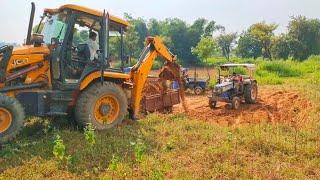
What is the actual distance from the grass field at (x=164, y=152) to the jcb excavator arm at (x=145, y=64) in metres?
0.65

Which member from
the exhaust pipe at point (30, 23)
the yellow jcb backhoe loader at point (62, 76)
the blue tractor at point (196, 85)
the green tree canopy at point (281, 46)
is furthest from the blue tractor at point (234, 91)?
the green tree canopy at point (281, 46)

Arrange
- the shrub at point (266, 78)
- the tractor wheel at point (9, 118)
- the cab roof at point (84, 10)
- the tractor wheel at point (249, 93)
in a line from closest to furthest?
the tractor wheel at point (9, 118), the cab roof at point (84, 10), the tractor wheel at point (249, 93), the shrub at point (266, 78)

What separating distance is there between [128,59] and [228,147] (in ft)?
11.4

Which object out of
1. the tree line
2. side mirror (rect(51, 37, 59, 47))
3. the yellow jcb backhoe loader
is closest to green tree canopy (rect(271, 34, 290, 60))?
the tree line

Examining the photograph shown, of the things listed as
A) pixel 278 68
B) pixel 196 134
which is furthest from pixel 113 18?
pixel 278 68

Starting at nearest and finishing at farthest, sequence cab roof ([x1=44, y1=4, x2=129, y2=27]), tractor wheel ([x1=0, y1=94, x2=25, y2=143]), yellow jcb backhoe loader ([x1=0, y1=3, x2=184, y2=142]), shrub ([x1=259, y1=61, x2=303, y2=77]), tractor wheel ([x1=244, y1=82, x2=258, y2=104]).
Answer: tractor wheel ([x1=0, y1=94, x2=25, y2=143])
yellow jcb backhoe loader ([x1=0, y1=3, x2=184, y2=142])
cab roof ([x1=44, y1=4, x2=129, y2=27])
tractor wheel ([x1=244, y1=82, x2=258, y2=104])
shrub ([x1=259, y1=61, x2=303, y2=77])

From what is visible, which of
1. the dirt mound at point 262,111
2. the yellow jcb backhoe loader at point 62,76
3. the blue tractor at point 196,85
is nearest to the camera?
the yellow jcb backhoe loader at point 62,76

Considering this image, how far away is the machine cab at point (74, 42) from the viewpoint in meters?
8.79

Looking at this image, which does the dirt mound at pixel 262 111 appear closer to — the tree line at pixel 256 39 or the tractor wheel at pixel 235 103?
the tractor wheel at pixel 235 103

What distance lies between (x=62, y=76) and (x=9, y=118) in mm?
1518

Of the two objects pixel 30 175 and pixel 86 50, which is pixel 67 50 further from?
pixel 30 175

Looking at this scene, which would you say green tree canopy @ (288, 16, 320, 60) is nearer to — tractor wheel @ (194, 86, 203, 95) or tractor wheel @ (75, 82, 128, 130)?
tractor wheel @ (194, 86, 203, 95)

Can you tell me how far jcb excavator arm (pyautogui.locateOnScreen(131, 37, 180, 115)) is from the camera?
1030 centimetres

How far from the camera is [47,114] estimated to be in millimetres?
8641
